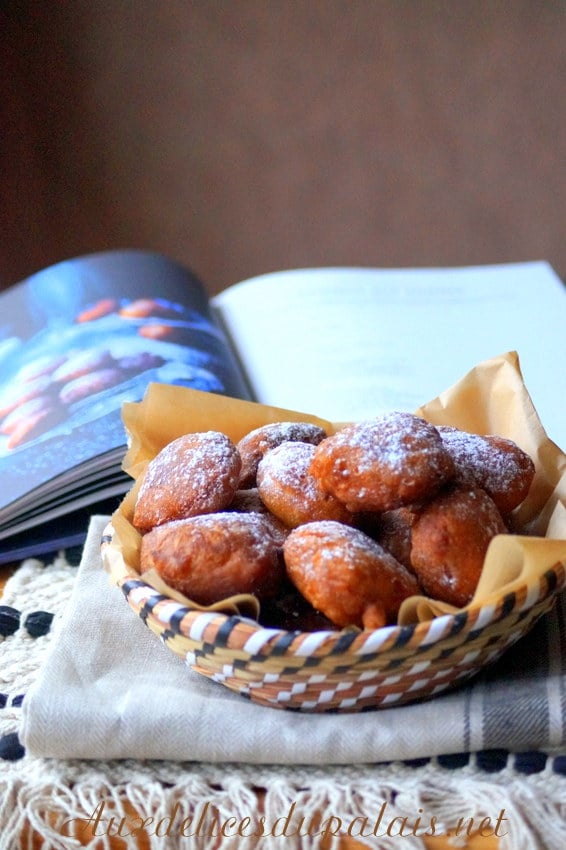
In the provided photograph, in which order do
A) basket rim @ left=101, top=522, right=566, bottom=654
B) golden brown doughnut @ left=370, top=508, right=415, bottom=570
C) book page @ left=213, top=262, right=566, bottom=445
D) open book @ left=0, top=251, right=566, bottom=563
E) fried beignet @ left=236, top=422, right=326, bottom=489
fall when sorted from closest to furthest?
1. basket rim @ left=101, top=522, right=566, bottom=654
2. golden brown doughnut @ left=370, top=508, right=415, bottom=570
3. fried beignet @ left=236, top=422, right=326, bottom=489
4. open book @ left=0, top=251, right=566, bottom=563
5. book page @ left=213, top=262, right=566, bottom=445

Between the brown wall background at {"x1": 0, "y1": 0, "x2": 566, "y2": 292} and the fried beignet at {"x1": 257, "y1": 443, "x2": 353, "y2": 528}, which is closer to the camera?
the fried beignet at {"x1": 257, "y1": 443, "x2": 353, "y2": 528}

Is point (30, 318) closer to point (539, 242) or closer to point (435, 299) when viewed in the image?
point (435, 299)

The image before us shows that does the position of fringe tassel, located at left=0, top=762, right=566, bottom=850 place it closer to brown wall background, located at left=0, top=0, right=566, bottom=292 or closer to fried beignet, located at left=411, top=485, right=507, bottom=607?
fried beignet, located at left=411, top=485, right=507, bottom=607

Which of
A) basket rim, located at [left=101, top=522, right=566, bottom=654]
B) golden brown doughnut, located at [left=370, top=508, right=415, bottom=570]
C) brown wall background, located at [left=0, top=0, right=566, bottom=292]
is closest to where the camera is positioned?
basket rim, located at [left=101, top=522, right=566, bottom=654]

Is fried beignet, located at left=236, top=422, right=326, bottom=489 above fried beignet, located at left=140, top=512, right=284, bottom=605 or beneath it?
above

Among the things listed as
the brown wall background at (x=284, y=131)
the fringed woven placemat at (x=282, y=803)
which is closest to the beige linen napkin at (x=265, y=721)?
the fringed woven placemat at (x=282, y=803)

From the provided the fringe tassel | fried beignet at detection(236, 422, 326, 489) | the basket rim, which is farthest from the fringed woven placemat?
fried beignet at detection(236, 422, 326, 489)
